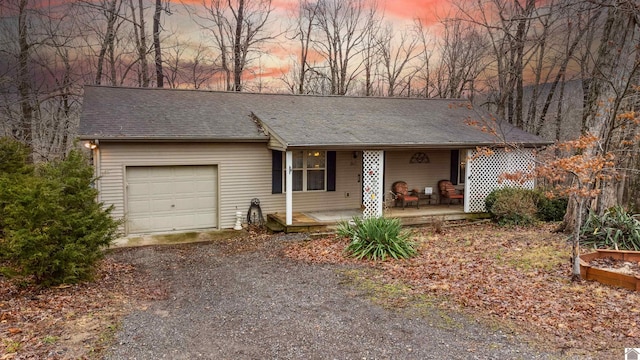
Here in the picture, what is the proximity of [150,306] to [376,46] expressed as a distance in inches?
863

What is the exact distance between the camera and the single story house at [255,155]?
10438 mm

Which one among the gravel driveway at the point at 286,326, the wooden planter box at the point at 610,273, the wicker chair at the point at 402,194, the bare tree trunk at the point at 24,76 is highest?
the bare tree trunk at the point at 24,76

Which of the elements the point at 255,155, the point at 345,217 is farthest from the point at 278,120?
the point at 345,217

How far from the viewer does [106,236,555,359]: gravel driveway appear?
14.4 feet

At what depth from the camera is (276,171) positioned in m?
11.9

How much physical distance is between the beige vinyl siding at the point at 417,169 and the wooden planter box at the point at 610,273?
259 inches

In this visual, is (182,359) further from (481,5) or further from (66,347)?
(481,5)

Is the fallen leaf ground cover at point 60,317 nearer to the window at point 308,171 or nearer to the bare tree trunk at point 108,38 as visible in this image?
the window at point 308,171

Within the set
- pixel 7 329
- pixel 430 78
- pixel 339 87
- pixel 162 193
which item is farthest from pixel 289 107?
pixel 430 78

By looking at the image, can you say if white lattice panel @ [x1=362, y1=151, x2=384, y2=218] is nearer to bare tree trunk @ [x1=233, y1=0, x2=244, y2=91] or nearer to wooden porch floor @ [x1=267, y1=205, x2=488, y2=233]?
wooden porch floor @ [x1=267, y1=205, x2=488, y2=233]

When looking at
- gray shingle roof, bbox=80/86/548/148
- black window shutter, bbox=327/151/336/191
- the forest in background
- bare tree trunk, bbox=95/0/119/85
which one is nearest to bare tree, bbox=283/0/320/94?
the forest in background

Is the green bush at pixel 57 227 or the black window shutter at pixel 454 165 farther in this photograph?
the black window shutter at pixel 454 165

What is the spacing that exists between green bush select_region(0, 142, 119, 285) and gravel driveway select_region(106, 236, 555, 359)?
4.41 ft

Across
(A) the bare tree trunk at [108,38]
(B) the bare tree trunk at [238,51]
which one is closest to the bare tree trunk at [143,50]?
(A) the bare tree trunk at [108,38]
